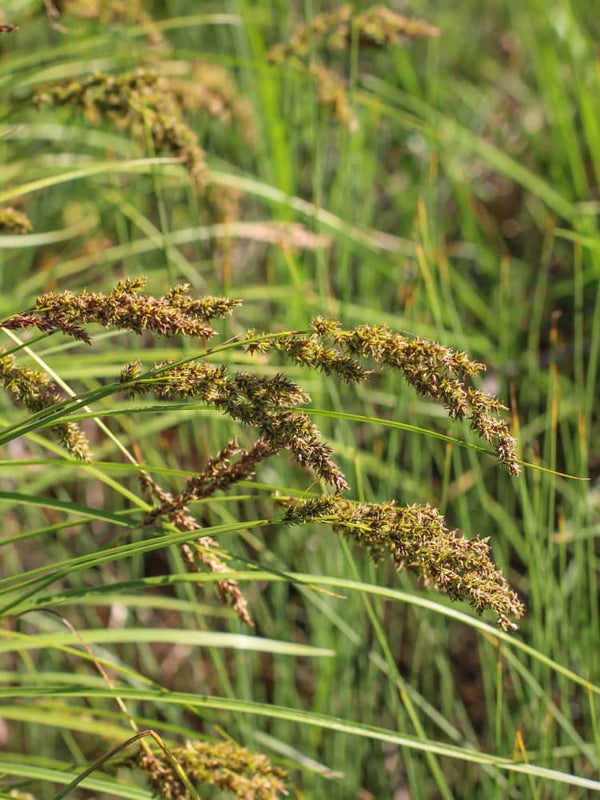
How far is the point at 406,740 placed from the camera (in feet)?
4.16

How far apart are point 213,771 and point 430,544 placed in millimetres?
522

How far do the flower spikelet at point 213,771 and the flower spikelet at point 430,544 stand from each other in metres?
0.44

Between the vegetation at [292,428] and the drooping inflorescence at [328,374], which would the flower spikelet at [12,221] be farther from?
the drooping inflorescence at [328,374]

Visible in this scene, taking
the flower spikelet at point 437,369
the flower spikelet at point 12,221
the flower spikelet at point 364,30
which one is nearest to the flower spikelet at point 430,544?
the flower spikelet at point 437,369

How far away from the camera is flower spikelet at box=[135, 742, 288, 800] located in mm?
1233

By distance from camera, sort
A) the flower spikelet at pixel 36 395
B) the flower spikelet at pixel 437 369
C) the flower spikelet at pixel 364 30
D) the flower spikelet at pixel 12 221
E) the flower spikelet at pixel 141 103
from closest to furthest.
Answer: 1. the flower spikelet at pixel 437 369
2. the flower spikelet at pixel 36 395
3. the flower spikelet at pixel 12 221
4. the flower spikelet at pixel 141 103
5. the flower spikelet at pixel 364 30

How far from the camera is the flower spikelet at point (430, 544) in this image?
3.34 ft

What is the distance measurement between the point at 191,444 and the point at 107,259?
36.6 inches

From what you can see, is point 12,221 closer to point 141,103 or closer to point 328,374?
point 141,103

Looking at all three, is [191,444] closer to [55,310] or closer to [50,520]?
[50,520]

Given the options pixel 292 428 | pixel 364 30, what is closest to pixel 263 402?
pixel 292 428

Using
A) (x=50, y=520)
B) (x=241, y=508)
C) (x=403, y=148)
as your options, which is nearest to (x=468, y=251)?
Result: (x=403, y=148)

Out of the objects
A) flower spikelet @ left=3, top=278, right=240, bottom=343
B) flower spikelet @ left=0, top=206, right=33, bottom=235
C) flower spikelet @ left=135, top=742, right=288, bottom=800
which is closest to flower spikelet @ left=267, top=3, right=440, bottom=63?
flower spikelet @ left=0, top=206, right=33, bottom=235

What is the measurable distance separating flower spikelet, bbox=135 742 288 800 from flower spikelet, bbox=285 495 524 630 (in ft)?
1.45
